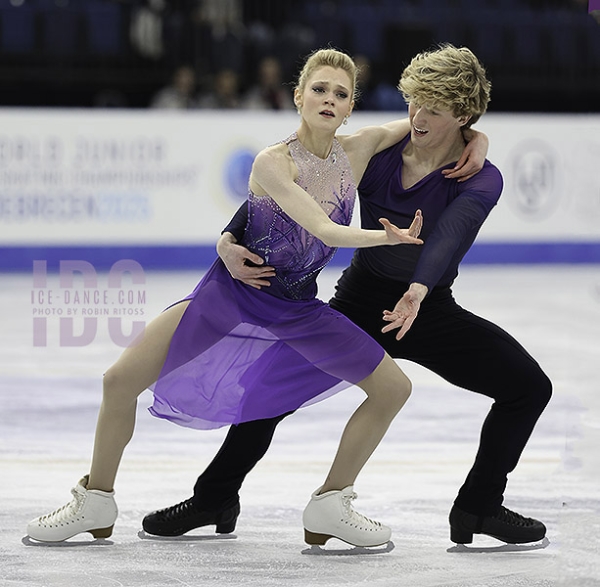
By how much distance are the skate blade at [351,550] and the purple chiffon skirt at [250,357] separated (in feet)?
1.35

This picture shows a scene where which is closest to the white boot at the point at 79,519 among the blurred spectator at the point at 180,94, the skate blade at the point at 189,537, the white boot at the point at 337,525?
the skate blade at the point at 189,537

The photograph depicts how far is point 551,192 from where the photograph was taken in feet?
34.8

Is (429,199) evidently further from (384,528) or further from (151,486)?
(151,486)

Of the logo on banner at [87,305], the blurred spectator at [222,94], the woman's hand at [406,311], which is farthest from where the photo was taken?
the blurred spectator at [222,94]

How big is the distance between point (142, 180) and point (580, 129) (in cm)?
415

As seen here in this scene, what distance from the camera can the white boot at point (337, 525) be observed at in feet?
10.4

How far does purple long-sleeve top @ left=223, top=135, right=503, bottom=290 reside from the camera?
302 centimetres

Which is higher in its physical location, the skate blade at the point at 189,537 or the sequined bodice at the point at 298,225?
the sequined bodice at the point at 298,225

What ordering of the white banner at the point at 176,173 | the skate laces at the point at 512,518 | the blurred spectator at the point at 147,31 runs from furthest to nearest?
the blurred spectator at the point at 147,31 → the white banner at the point at 176,173 → the skate laces at the point at 512,518

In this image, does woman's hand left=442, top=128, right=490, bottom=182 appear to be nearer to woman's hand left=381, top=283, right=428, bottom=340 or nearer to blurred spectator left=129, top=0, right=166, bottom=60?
woman's hand left=381, top=283, right=428, bottom=340

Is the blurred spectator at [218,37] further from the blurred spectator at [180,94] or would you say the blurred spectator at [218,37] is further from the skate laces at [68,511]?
the skate laces at [68,511]

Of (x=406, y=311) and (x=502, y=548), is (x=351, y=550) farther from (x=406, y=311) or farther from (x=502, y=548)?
→ (x=406, y=311)

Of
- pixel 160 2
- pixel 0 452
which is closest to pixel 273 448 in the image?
pixel 0 452

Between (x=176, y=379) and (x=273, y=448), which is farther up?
(x=176, y=379)
